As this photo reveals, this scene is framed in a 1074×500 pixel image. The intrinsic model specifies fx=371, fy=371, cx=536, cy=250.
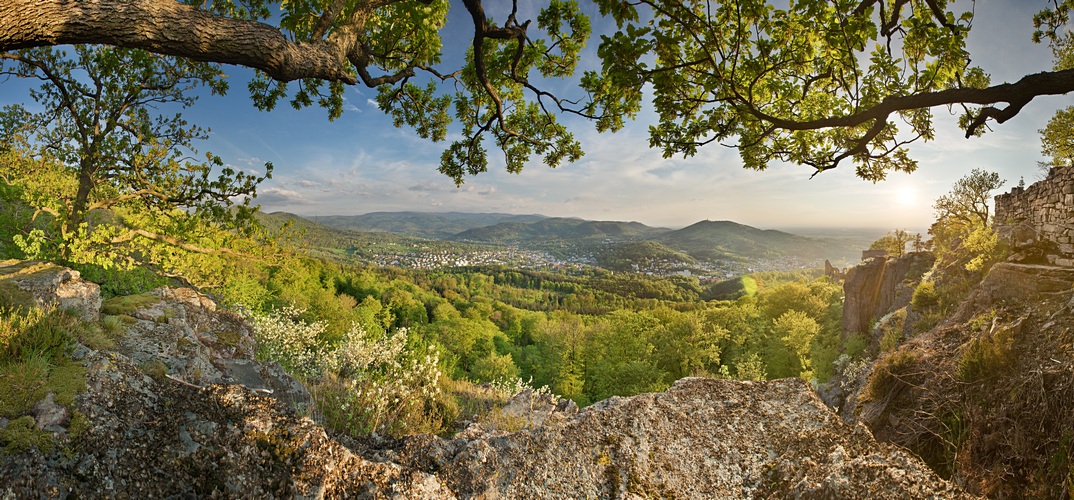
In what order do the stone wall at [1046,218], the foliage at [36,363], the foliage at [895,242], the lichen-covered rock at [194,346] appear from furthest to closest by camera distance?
the foliage at [895,242] < the stone wall at [1046,218] < the lichen-covered rock at [194,346] < the foliage at [36,363]

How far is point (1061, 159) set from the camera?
15.4 meters

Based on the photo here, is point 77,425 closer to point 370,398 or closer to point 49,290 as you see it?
point 49,290

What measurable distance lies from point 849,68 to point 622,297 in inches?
4635

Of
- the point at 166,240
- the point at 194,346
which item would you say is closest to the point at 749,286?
the point at 166,240

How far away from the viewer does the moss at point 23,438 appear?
2.13m

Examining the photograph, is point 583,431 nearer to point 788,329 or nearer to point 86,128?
point 86,128

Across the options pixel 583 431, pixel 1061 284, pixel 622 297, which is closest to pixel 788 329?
pixel 1061 284

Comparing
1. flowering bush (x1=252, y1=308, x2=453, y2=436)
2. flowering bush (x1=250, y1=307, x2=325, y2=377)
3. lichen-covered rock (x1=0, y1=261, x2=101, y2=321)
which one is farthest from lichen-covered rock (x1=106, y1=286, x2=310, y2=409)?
flowering bush (x1=250, y1=307, x2=325, y2=377)

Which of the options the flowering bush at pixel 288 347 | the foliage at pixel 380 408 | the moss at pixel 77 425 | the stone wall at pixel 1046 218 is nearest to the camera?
the moss at pixel 77 425

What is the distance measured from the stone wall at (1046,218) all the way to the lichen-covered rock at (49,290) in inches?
719

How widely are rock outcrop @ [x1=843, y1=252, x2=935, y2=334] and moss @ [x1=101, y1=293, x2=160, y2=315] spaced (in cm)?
3182

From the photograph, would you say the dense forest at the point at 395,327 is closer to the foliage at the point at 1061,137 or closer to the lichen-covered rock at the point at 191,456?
the lichen-covered rock at the point at 191,456

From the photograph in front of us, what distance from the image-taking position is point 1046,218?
409 inches

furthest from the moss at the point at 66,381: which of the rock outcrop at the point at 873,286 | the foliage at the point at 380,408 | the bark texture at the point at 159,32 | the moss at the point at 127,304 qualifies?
the rock outcrop at the point at 873,286
